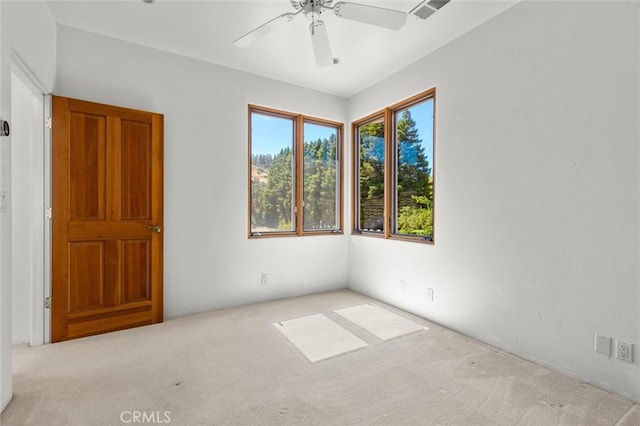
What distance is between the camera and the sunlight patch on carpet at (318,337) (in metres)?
2.48

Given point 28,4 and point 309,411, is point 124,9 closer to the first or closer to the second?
point 28,4

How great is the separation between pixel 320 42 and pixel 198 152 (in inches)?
69.2

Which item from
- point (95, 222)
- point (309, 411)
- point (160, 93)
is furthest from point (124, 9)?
point (309, 411)

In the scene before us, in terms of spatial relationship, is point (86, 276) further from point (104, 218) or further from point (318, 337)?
point (318, 337)

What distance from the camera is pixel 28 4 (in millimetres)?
2102

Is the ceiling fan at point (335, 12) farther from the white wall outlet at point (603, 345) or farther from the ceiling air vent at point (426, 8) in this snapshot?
the white wall outlet at point (603, 345)

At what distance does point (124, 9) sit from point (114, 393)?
9.29ft

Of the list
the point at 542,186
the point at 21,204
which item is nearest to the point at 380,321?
the point at 542,186

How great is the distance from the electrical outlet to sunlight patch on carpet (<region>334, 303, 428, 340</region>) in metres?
1.36

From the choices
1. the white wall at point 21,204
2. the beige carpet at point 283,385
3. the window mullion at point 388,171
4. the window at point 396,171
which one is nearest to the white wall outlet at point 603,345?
the beige carpet at point 283,385

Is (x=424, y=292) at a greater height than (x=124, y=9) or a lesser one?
lesser

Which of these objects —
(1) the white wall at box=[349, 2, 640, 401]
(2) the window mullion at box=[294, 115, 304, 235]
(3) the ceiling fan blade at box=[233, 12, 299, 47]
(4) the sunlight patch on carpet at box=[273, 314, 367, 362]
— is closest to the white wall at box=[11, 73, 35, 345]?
(3) the ceiling fan blade at box=[233, 12, 299, 47]

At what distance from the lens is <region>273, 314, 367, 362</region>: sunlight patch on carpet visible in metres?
2.48

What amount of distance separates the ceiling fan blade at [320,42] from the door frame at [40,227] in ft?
7.21
